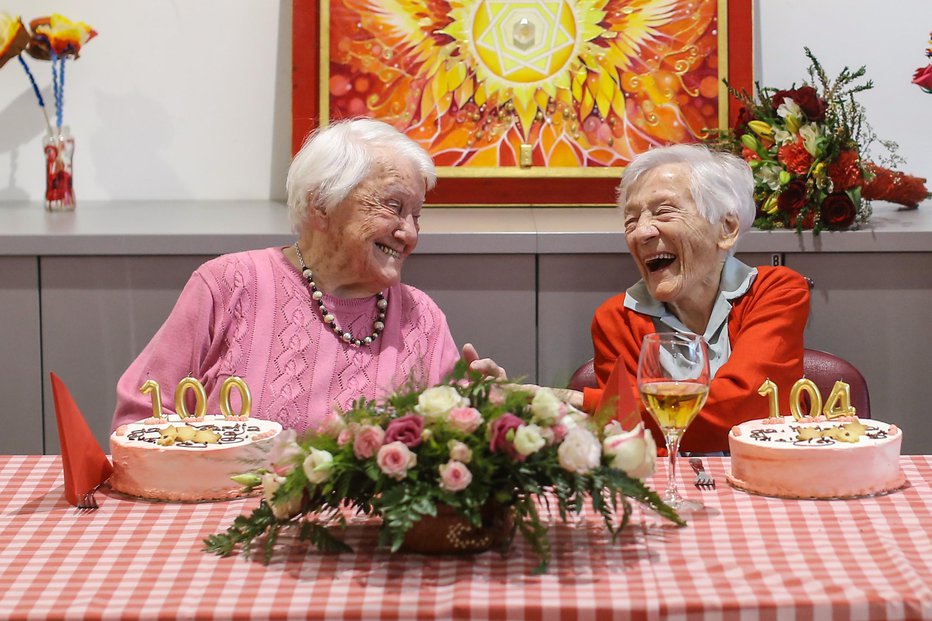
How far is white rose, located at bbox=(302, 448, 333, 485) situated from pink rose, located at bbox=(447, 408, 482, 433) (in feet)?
0.49

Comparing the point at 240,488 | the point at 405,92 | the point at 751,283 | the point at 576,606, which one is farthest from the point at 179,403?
the point at 405,92

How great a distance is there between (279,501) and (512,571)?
0.94 feet

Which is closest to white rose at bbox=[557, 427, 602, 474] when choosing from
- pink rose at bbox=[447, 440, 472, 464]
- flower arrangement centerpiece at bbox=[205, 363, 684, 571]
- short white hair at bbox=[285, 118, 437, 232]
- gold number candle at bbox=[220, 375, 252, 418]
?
flower arrangement centerpiece at bbox=[205, 363, 684, 571]

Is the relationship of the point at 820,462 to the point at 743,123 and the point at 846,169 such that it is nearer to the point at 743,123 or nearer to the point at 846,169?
the point at 846,169

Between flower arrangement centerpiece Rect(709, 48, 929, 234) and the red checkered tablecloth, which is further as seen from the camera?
flower arrangement centerpiece Rect(709, 48, 929, 234)

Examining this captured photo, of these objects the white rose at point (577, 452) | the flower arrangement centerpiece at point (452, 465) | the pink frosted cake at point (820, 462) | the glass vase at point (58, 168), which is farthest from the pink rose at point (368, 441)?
the glass vase at point (58, 168)

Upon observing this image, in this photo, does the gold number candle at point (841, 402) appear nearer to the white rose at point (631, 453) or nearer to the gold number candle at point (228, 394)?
the white rose at point (631, 453)

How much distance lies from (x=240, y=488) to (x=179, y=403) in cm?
19

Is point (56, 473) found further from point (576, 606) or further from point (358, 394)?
Answer: point (576, 606)

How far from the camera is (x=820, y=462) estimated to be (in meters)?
1.69

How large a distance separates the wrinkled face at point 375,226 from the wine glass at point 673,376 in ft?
3.03

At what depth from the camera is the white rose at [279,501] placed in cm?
146

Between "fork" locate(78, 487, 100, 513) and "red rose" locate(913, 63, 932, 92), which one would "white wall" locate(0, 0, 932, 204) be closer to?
"red rose" locate(913, 63, 932, 92)

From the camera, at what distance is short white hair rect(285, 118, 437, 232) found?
243 centimetres
